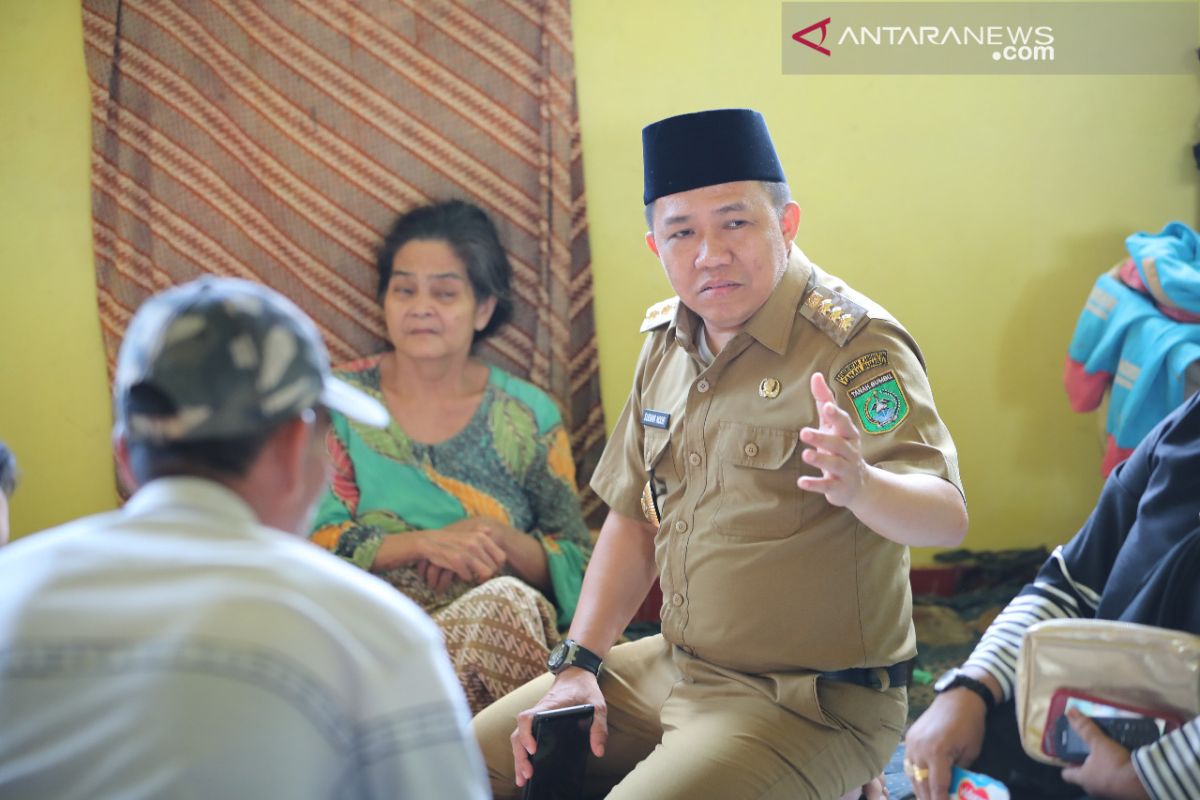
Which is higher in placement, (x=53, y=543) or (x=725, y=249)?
(x=725, y=249)

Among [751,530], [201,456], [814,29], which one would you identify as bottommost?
[751,530]

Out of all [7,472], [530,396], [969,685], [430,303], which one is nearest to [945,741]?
[969,685]

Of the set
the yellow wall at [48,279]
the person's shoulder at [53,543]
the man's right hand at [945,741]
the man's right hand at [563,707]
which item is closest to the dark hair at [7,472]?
the person's shoulder at [53,543]

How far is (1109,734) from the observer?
4.80 ft

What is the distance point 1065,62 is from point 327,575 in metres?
2.93

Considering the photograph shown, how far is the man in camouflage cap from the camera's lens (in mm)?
883

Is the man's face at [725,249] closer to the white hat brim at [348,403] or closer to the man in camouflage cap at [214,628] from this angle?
the white hat brim at [348,403]

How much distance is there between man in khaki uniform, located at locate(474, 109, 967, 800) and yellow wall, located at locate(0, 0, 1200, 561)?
1.25 m

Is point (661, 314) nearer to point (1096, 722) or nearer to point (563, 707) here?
point (563, 707)

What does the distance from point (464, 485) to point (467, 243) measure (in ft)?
2.05

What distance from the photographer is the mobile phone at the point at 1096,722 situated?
56.6 inches

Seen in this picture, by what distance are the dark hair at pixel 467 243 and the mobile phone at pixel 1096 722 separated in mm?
1880

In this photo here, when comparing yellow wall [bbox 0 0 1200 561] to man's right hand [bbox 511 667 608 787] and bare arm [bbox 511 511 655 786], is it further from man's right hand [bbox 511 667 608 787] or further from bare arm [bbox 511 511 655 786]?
man's right hand [bbox 511 667 608 787]

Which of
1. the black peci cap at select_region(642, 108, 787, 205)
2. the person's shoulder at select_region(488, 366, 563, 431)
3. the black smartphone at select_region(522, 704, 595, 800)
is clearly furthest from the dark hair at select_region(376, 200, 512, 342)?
the black smartphone at select_region(522, 704, 595, 800)
